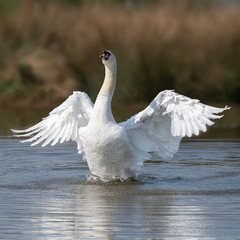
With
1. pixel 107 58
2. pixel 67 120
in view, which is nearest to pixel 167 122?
pixel 107 58

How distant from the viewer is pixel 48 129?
34.9 ft

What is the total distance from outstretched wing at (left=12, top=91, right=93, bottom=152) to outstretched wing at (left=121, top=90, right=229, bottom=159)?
77cm

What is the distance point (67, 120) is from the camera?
10641 millimetres

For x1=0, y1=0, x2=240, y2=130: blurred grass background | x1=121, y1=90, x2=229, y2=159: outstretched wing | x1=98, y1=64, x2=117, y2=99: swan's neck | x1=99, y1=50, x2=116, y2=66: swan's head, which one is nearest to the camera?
x1=121, y1=90, x2=229, y2=159: outstretched wing

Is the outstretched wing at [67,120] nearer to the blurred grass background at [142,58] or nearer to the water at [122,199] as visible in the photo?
the water at [122,199]

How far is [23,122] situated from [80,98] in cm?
636

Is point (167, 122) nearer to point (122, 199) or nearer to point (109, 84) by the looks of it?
point (109, 84)

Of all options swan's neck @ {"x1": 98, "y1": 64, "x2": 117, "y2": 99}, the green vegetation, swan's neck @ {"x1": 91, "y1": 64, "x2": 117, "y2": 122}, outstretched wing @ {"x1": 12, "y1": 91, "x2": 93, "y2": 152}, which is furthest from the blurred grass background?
swan's neck @ {"x1": 91, "y1": 64, "x2": 117, "y2": 122}

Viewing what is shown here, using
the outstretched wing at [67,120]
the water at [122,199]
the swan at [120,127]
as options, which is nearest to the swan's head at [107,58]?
the swan at [120,127]

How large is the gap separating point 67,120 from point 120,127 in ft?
3.57

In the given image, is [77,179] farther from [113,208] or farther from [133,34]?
[133,34]

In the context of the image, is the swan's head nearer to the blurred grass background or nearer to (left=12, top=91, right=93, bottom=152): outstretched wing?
(left=12, top=91, right=93, bottom=152): outstretched wing

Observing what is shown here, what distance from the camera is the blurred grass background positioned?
19828 millimetres

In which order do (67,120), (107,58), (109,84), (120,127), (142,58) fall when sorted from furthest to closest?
(142,58), (67,120), (107,58), (109,84), (120,127)
